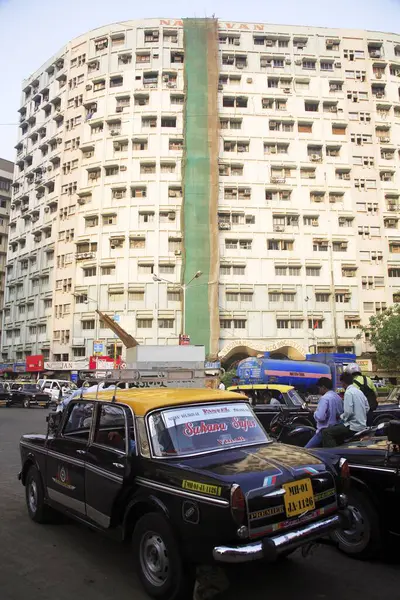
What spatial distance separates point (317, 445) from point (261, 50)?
5022 cm

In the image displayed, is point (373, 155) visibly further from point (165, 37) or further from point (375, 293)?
point (165, 37)

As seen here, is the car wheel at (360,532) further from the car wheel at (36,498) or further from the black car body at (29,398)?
the black car body at (29,398)

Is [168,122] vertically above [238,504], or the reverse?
[168,122]

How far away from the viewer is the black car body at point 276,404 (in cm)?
1056

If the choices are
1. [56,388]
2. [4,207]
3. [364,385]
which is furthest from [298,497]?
[4,207]

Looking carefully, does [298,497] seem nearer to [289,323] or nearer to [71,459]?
A: [71,459]

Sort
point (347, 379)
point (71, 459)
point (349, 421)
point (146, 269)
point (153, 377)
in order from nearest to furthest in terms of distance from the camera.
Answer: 1. point (71, 459)
2. point (153, 377)
3. point (349, 421)
4. point (347, 379)
5. point (146, 269)

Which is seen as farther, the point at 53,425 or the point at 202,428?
the point at 53,425

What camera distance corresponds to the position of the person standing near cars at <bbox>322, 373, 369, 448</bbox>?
21.5 ft

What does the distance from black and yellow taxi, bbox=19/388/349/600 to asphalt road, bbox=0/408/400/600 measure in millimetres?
326

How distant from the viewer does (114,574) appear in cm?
382

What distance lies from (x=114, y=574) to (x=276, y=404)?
8.22 meters

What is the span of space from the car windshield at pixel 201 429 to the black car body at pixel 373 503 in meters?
0.83

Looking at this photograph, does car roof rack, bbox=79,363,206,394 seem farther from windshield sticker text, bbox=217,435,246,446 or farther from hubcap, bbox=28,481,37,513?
hubcap, bbox=28,481,37,513
